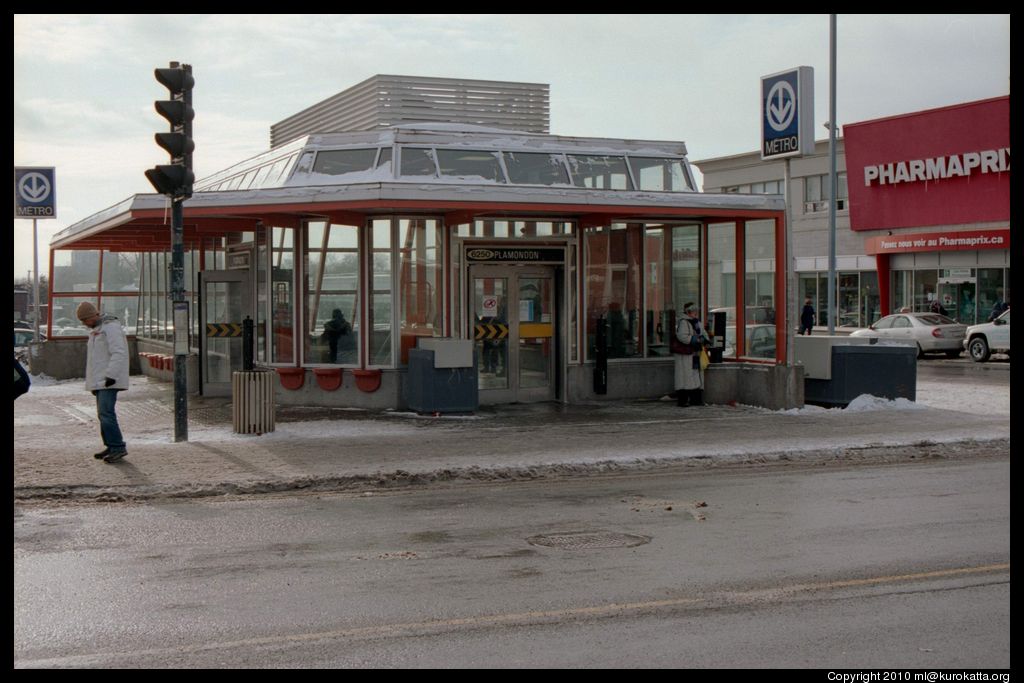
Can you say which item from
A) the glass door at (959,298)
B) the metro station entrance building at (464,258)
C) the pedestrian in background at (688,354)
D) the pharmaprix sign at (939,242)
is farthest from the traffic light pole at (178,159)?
the glass door at (959,298)

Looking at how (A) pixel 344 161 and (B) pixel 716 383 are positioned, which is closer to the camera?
(A) pixel 344 161

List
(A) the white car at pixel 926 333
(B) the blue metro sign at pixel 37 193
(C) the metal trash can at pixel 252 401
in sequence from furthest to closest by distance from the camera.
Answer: (A) the white car at pixel 926 333, (B) the blue metro sign at pixel 37 193, (C) the metal trash can at pixel 252 401

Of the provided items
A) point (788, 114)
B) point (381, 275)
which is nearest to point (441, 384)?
point (381, 275)

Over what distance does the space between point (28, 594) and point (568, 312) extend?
12.3 meters

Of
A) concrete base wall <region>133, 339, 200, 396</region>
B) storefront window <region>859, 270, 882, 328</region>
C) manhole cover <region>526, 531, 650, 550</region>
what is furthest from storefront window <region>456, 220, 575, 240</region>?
storefront window <region>859, 270, 882, 328</region>

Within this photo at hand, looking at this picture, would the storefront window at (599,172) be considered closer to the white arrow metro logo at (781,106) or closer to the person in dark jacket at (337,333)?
the white arrow metro logo at (781,106)

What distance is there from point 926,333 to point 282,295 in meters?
23.0

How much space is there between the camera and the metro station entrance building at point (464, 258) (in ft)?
54.8

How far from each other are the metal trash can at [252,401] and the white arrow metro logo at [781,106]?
27.2 feet

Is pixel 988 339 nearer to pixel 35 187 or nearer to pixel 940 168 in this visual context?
pixel 940 168

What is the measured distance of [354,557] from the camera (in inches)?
303

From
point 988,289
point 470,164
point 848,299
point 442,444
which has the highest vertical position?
point 470,164

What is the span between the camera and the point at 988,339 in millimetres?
31719
